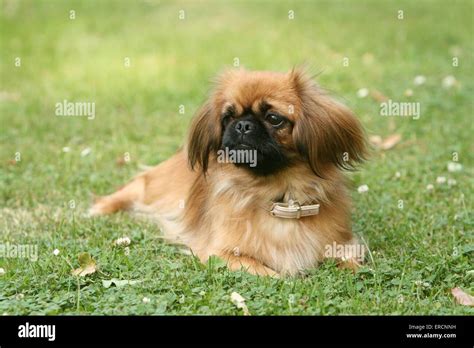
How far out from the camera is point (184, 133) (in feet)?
25.6

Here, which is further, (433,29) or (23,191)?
(433,29)

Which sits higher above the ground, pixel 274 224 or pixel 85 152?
pixel 85 152

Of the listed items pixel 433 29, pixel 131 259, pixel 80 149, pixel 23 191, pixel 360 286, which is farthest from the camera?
pixel 433 29

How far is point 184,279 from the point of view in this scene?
4453 mm

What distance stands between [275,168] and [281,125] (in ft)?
0.86

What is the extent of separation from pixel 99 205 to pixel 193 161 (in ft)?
4.05

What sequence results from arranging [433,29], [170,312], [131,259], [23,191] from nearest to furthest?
1. [170,312]
2. [131,259]
3. [23,191]
4. [433,29]

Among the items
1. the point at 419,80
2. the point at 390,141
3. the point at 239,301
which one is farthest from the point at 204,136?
the point at 419,80

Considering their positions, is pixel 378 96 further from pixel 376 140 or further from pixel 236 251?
pixel 236 251

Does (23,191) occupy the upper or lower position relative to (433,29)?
lower

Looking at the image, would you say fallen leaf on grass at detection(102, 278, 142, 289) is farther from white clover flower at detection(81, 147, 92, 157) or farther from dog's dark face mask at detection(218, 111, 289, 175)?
white clover flower at detection(81, 147, 92, 157)

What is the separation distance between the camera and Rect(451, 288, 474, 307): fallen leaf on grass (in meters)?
4.14
